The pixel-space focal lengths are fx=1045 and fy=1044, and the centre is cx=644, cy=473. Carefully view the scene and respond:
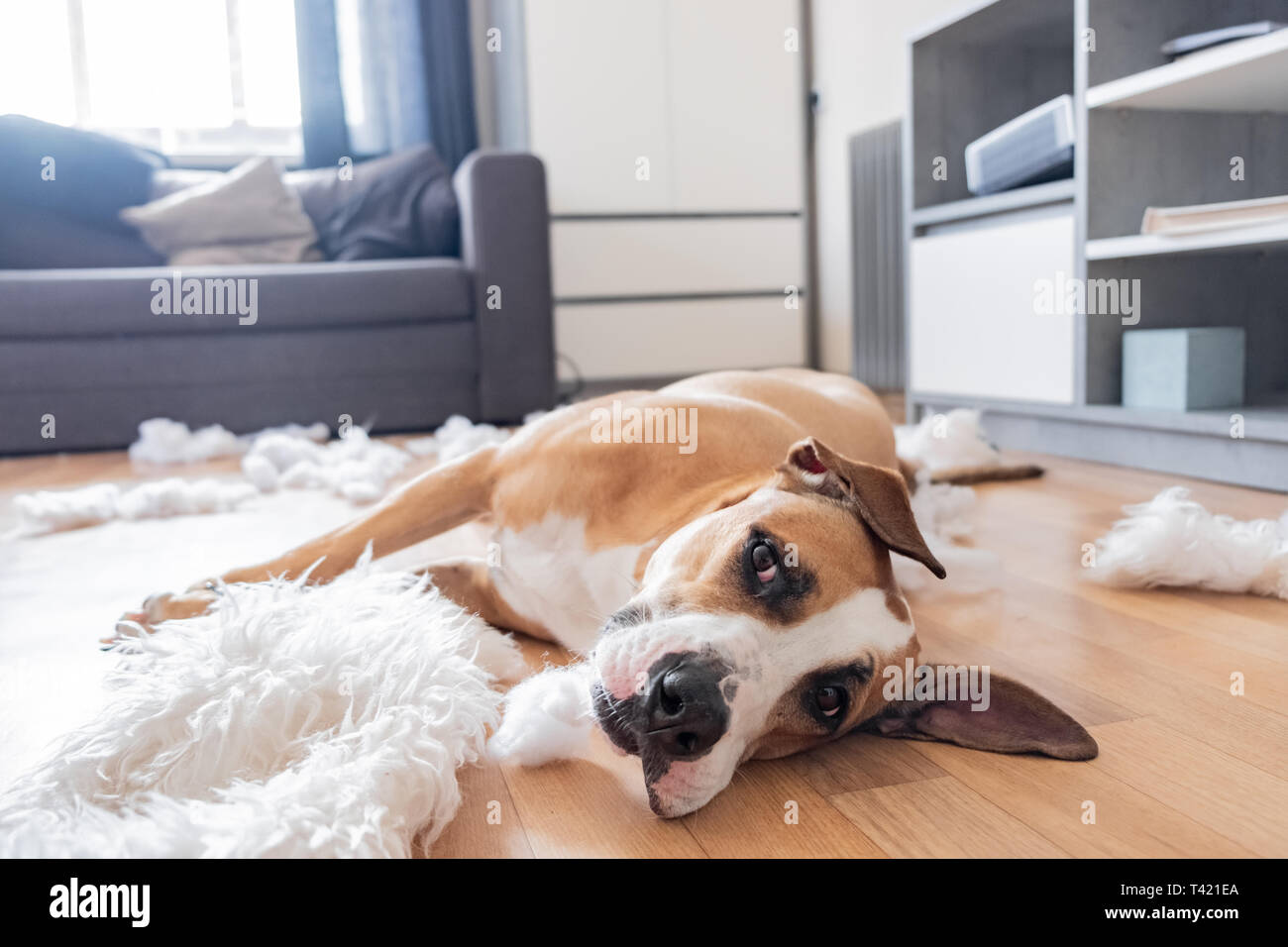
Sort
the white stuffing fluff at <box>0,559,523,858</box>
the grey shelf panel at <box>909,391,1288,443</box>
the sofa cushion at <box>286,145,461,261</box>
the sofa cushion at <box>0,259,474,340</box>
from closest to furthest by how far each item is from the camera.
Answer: the white stuffing fluff at <box>0,559,523,858</box> → the grey shelf panel at <box>909,391,1288,443</box> → the sofa cushion at <box>0,259,474,340</box> → the sofa cushion at <box>286,145,461,261</box>

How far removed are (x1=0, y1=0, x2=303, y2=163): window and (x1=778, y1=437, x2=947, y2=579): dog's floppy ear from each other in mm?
4696

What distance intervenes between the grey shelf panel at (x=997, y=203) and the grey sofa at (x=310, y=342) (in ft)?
4.82

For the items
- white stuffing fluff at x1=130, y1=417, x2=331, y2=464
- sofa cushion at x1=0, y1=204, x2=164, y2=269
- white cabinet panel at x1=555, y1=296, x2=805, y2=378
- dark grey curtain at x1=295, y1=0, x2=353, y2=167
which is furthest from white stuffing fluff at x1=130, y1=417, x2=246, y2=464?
dark grey curtain at x1=295, y1=0, x2=353, y2=167

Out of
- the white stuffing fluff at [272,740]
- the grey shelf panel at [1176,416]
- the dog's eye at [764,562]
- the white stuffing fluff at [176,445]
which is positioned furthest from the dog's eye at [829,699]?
the white stuffing fluff at [176,445]

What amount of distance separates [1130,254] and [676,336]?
2.80m

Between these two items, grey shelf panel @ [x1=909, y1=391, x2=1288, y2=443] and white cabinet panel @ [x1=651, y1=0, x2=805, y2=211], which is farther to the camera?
white cabinet panel @ [x1=651, y1=0, x2=805, y2=211]

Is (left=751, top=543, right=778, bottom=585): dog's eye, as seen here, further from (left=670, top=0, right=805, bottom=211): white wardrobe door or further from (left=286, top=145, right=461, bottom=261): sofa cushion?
(left=670, top=0, right=805, bottom=211): white wardrobe door

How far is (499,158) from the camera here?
396 centimetres

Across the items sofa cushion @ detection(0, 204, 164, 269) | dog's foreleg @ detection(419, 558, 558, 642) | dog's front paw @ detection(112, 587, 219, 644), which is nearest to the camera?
dog's front paw @ detection(112, 587, 219, 644)

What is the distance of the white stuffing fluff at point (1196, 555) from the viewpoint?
162 centimetres

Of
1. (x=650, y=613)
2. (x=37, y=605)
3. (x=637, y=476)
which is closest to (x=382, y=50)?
(x=37, y=605)

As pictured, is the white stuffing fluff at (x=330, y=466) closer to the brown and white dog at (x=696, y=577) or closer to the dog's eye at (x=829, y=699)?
the brown and white dog at (x=696, y=577)

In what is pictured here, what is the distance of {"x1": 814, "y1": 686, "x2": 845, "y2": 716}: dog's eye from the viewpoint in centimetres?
101

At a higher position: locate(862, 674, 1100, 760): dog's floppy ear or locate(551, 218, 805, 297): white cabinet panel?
locate(551, 218, 805, 297): white cabinet panel
